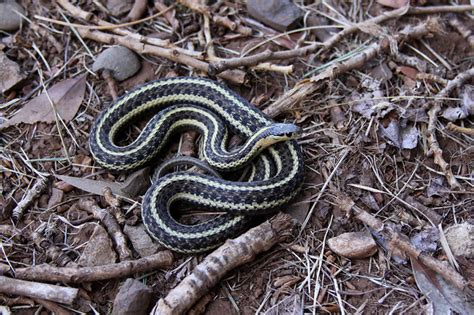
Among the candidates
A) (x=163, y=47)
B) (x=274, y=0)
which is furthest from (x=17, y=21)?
(x=274, y=0)

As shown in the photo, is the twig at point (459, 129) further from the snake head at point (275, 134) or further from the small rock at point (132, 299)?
the small rock at point (132, 299)

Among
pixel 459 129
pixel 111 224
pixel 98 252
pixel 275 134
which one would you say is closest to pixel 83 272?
pixel 98 252

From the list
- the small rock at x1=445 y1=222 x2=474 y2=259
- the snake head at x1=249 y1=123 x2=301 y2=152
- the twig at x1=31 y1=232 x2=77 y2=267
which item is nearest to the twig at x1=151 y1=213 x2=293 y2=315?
the snake head at x1=249 y1=123 x2=301 y2=152

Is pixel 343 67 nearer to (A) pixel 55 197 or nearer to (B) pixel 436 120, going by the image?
(B) pixel 436 120

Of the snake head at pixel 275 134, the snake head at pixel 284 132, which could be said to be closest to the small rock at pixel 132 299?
the snake head at pixel 275 134

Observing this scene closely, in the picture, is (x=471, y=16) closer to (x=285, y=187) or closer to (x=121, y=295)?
(x=285, y=187)
